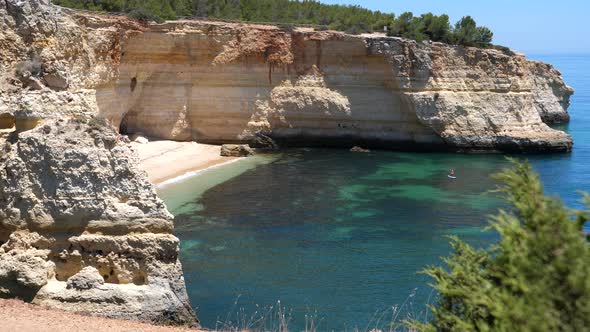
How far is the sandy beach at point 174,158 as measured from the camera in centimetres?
3294

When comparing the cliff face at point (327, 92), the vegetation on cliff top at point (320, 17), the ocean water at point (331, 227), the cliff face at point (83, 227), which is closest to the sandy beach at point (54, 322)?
the cliff face at point (83, 227)

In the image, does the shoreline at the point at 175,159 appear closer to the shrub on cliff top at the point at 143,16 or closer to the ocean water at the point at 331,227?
the ocean water at the point at 331,227

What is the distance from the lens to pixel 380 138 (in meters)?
41.5

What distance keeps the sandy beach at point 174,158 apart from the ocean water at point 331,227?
4.43ft

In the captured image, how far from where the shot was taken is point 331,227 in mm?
24344

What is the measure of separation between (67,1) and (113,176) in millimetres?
26285

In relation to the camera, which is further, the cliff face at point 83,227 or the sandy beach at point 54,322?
the cliff face at point 83,227

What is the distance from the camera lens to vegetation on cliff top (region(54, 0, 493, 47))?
131ft

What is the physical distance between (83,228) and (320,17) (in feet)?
117

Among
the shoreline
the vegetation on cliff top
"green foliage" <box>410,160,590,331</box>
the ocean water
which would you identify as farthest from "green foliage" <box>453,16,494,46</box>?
"green foliage" <box>410,160,590,331</box>

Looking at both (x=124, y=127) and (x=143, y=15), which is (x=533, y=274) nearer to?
(x=143, y=15)

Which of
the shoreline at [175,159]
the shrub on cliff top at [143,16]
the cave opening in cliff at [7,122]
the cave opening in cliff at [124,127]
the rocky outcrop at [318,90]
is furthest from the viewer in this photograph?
the cave opening in cliff at [124,127]

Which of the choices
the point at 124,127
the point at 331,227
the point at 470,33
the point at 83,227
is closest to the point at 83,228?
the point at 83,227

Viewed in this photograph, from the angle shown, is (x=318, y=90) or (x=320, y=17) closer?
(x=318, y=90)
